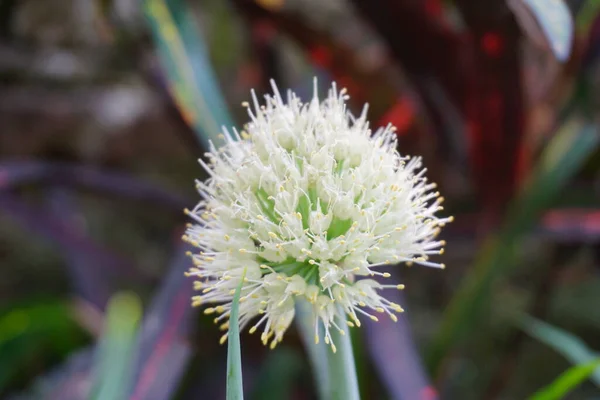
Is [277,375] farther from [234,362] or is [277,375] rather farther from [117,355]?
[234,362]

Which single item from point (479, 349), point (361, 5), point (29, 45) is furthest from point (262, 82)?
point (479, 349)

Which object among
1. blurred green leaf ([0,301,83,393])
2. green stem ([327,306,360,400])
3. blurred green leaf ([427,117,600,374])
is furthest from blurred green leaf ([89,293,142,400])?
blurred green leaf ([427,117,600,374])

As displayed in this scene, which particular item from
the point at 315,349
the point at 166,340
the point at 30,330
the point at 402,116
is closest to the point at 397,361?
the point at 315,349

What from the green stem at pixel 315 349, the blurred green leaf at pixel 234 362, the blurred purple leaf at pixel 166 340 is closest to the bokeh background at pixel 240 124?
the blurred purple leaf at pixel 166 340

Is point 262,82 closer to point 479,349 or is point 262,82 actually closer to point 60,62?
point 60,62

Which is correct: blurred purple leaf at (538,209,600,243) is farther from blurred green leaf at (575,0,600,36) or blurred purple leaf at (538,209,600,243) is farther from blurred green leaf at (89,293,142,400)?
blurred green leaf at (89,293,142,400)
